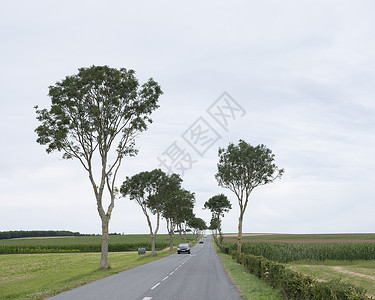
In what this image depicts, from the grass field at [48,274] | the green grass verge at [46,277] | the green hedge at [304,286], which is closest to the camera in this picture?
the green hedge at [304,286]

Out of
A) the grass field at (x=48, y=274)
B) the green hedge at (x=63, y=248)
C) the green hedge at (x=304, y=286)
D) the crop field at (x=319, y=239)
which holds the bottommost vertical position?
the green hedge at (x=63, y=248)

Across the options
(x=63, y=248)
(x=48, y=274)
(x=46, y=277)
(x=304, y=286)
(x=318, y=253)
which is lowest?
(x=63, y=248)

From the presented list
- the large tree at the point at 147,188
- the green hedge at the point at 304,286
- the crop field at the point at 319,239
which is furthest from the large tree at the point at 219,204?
the green hedge at the point at 304,286

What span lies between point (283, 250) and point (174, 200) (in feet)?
106

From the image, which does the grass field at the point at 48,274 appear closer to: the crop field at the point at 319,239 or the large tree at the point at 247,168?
the large tree at the point at 247,168

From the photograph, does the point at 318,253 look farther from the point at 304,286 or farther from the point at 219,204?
the point at 219,204

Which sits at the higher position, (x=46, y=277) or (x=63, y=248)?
(x=46, y=277)

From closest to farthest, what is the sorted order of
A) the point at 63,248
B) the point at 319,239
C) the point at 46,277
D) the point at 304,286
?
the point at 304,286 < the point at 46,277 < the point at 319,239 < the point at 63,248

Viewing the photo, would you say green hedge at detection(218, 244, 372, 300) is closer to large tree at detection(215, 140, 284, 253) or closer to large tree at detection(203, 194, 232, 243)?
large tree at detection(215, 140, 284, 253)

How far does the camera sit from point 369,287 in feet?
59.9

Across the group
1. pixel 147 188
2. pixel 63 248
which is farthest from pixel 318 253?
pixel 63 248

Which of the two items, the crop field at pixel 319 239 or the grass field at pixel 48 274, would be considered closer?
the grass field at pixel 48 274

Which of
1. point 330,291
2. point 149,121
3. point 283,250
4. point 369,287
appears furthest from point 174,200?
point 330,291

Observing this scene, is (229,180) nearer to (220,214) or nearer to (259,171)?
(259,171)
